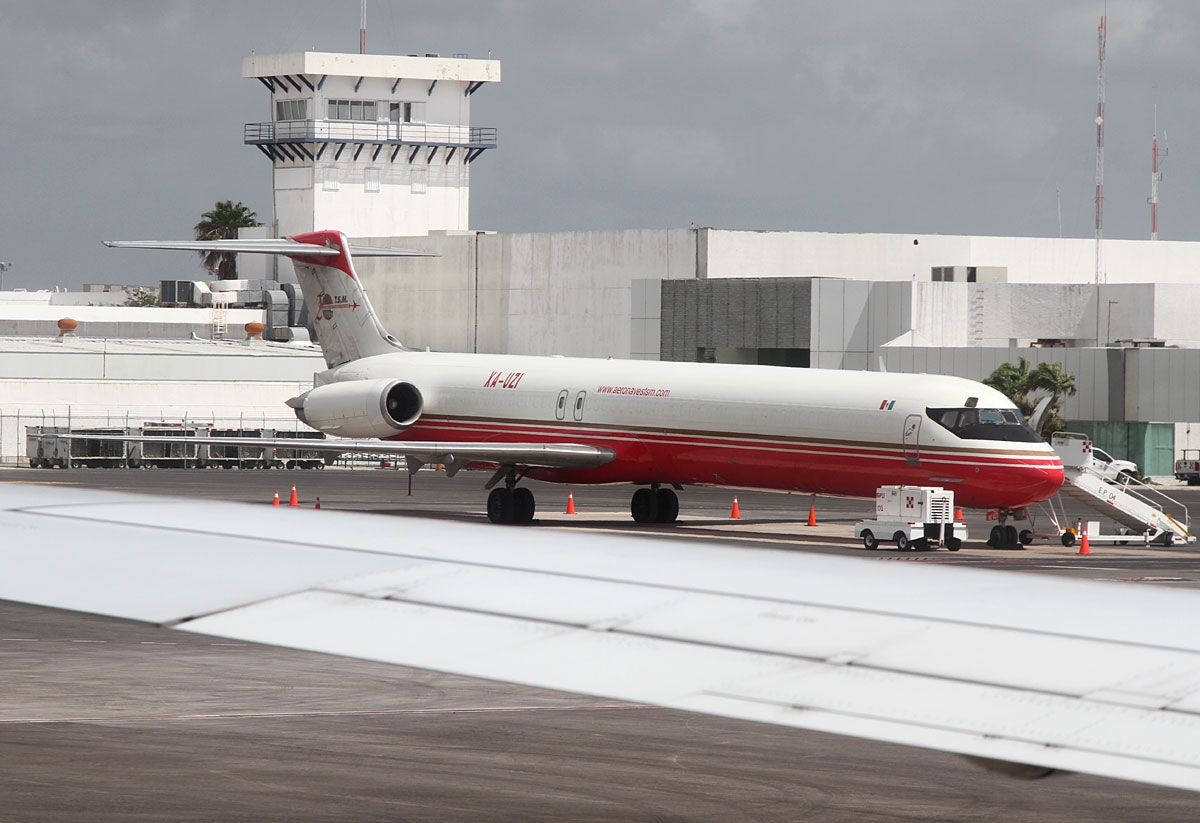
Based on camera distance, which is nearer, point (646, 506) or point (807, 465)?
point (807, 465)

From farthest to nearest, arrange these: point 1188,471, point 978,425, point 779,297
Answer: point 779,297 → point 1188,471 → point 978,425

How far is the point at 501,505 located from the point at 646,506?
338 centimetres

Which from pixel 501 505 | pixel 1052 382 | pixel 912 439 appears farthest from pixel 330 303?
pixel 1052 382

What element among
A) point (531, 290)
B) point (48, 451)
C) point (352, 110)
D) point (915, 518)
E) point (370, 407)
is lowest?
point (48, 451)

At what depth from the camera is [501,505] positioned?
36.2m

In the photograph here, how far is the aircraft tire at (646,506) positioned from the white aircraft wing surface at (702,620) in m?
31.2

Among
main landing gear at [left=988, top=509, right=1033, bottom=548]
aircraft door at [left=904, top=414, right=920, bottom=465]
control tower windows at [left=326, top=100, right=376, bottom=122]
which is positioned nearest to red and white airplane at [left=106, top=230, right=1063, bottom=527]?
aircraft door at [left=904, top=414, right=920, bottom=465]

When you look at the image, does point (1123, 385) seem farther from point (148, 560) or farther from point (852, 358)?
point (148, 560)

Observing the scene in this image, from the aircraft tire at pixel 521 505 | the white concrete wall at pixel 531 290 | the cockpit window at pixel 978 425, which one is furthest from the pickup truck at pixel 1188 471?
the aircraft tire at pixel 521 505

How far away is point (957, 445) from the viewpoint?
101ft

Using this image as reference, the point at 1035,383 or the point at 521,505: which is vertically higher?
the point at 1035,383

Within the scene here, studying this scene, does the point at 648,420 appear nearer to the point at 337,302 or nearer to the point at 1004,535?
the point at 1004,535

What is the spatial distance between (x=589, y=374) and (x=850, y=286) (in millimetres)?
39260

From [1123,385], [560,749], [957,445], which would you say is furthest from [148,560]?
[1123,385]
